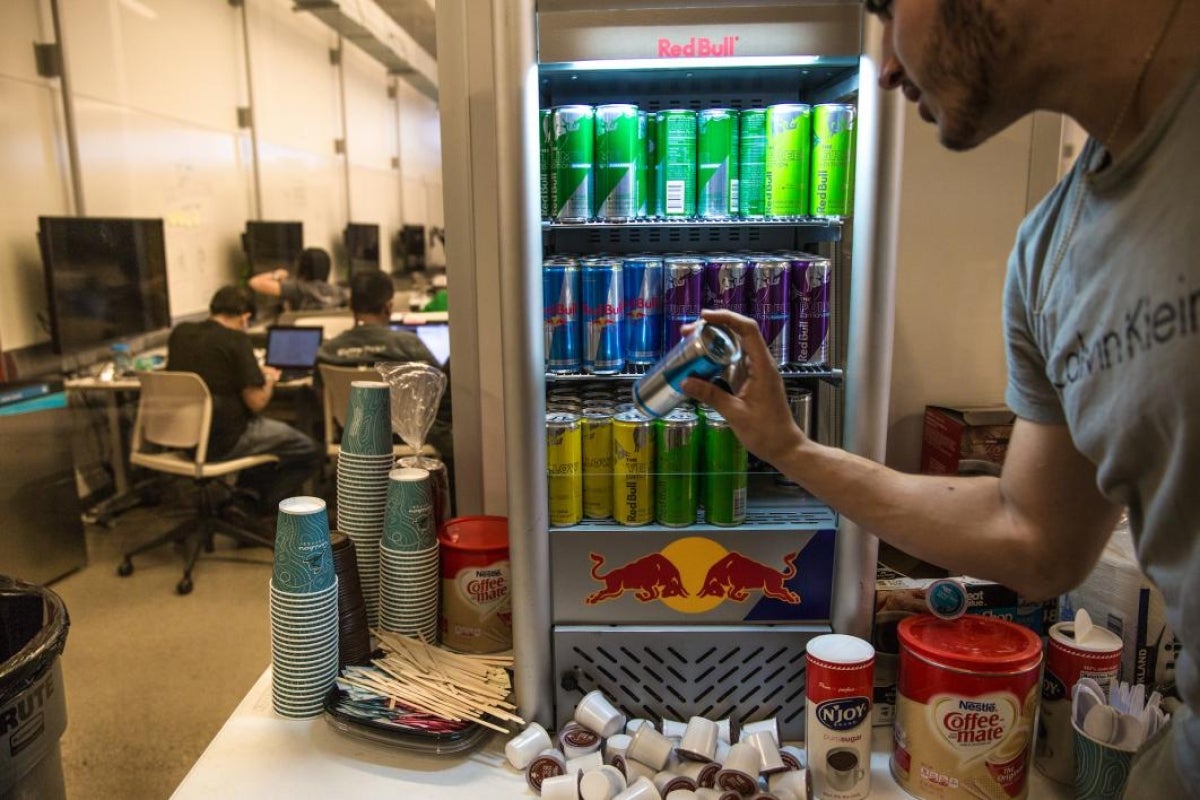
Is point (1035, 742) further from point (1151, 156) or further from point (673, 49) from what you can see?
point (673, 49)

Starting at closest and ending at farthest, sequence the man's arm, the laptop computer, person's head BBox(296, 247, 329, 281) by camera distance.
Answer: the man's arm, the laptop computer, person's head BBox(296, 247, 329, 281)

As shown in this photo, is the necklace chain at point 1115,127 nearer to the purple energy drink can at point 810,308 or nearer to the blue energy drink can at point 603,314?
the purple energy drink can at point 810,308

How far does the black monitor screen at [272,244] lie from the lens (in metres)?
6.06

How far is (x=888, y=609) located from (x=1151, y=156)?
0.91m

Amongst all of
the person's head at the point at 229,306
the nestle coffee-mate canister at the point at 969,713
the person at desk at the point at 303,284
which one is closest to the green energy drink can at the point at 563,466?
the nestle coffee-mate canister at the point at 969,713

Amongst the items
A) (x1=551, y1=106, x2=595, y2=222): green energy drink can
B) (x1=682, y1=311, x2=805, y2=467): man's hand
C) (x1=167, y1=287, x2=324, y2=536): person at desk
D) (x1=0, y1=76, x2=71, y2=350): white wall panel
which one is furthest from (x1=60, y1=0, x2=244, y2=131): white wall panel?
(x1=682, y1=311, x2=805, y2=467): man's hand

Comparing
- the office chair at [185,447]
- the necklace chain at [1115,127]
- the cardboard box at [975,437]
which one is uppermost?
the necklace chain at [1115,127]

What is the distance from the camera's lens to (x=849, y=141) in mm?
1457

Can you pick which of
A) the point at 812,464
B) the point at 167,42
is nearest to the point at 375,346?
the point at 167,42

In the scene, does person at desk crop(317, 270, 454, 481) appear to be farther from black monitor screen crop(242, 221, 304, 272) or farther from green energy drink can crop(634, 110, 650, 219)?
green energy drink can crop(634, 110, 650, 219)

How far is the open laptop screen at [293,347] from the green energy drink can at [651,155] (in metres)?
4.12

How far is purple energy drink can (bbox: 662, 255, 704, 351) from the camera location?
4.92 ft

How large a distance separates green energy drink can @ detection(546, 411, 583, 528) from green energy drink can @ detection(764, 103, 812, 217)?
19.5 inches

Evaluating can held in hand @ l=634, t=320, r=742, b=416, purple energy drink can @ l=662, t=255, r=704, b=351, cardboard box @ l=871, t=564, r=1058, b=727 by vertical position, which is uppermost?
purple energy drink can @ l=662, t=255, r=704, b=351
